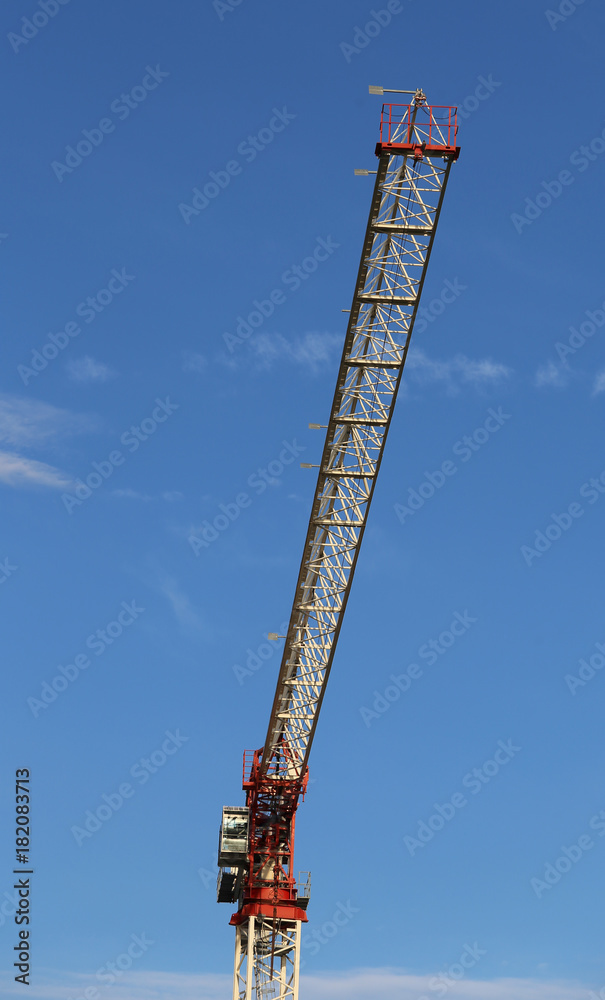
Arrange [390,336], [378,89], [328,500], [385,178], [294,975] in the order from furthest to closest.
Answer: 1. [294,975]
2. [328,500]
3. [390,336]
4. [385,178]
5. [378,89]

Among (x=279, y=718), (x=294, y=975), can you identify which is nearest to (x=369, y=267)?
(x=279, y=718)

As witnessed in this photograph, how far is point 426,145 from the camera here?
65.7 meters

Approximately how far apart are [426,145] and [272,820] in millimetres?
43038

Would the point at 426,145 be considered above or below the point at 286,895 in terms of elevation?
above

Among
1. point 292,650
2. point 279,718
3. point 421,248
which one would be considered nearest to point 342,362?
point 421,248

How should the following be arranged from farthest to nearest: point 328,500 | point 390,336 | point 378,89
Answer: point 328,500 → point 390,336 → point 378,89

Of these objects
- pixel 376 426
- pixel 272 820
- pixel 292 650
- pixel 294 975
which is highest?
pixel 376 426

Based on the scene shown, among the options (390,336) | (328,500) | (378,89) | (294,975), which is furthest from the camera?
(294,975)

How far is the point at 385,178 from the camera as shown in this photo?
6600 cm

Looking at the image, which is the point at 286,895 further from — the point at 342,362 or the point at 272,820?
the point at 342,362

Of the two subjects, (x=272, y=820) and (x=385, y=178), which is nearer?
(x=385, y=178)

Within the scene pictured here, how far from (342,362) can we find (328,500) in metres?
8.55

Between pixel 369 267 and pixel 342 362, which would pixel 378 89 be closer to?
pixel 369 267

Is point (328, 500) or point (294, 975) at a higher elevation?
point (328, 500)
